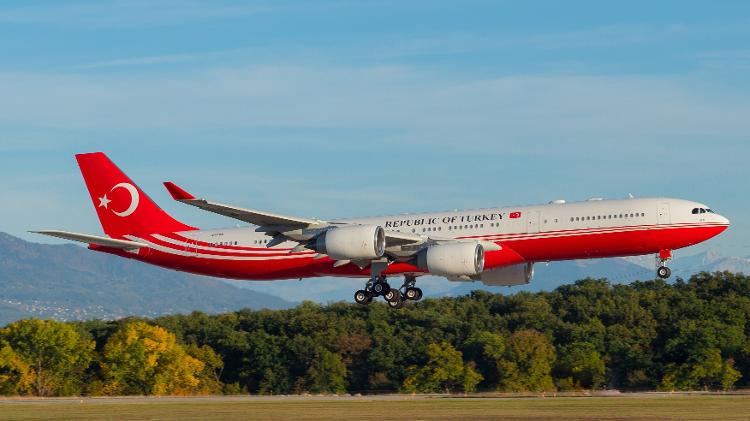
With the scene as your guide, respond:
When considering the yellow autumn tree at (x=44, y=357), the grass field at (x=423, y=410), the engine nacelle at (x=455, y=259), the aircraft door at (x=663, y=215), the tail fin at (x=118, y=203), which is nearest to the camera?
the grass field at (x=423, y=410)

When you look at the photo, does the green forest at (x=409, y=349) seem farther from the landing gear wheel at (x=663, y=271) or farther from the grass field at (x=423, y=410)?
the landing gear wheel at (x=663, y=271)

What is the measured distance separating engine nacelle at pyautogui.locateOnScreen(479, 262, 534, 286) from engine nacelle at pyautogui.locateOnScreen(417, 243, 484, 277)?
4.66m

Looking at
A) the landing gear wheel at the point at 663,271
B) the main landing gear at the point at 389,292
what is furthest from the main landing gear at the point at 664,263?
the main landing gear at the point at 389,292

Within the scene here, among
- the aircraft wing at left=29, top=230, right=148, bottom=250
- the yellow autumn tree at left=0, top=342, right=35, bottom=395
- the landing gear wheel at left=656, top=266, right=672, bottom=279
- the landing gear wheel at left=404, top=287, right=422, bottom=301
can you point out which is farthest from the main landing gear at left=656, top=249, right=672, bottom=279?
the yellow autumn tree at left=0, top=342, right=35, bottom=395

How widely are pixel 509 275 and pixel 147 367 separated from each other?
57.7 m

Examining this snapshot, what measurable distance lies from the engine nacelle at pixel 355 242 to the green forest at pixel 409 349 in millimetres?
48016

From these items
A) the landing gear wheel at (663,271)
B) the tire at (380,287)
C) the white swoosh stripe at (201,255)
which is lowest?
the tire at (380,287)

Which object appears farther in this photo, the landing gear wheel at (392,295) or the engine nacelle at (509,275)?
the engine nacelle at (509,275)

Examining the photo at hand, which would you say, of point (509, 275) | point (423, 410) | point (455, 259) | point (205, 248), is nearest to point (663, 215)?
point (509, 275)

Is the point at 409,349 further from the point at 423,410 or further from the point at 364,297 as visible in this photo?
the point at 423,410

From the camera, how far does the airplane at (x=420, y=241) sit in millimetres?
64562

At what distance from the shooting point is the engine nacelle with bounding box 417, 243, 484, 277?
214ft

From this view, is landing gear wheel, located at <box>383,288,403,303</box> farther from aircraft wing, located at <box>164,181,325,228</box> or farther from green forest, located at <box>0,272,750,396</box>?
green forest, located at <box>0,272,750,396</box>

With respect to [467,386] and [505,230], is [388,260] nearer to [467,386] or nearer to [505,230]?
[505,230]
